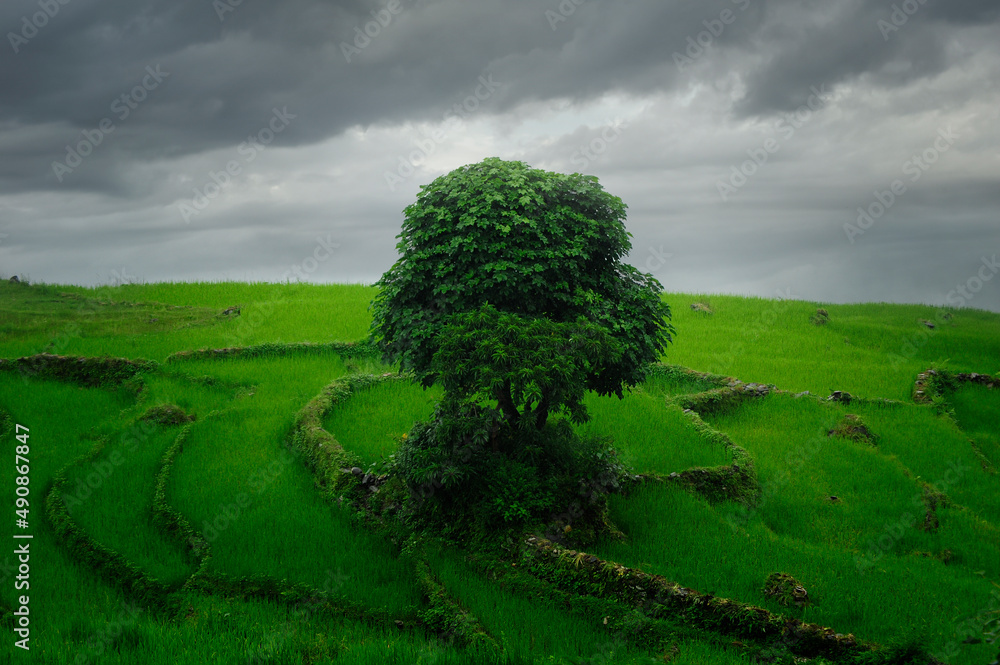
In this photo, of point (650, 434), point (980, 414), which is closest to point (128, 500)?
point (650, 434)

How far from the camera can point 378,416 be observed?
18359 mm

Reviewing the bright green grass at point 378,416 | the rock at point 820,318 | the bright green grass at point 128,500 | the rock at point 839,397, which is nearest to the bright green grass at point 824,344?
the rock at point 820,318

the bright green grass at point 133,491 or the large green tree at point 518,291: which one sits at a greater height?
the large green tree at point 518,291

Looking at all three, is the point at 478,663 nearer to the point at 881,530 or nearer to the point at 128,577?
the point at 128,577

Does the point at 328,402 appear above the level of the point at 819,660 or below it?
above

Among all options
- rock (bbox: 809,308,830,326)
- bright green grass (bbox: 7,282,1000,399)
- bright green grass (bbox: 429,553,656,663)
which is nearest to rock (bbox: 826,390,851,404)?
bright green grass (bbox: 7,282,1000,399)

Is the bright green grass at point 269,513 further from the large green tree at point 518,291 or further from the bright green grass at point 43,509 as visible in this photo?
the large green tree at point 518,291

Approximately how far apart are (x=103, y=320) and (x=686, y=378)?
23.2 m

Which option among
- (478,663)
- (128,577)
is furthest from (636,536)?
(128,577)

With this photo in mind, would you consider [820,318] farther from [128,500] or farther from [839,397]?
[128,500]

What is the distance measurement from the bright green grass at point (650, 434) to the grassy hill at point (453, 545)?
8 centimetres

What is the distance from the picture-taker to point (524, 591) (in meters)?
10.2

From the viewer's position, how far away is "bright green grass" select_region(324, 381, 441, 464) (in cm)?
1636

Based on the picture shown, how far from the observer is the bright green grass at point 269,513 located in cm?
1113
